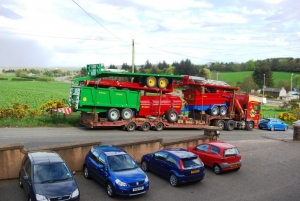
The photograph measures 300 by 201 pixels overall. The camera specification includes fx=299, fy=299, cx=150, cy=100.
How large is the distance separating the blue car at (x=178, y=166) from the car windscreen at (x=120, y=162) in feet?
5.21

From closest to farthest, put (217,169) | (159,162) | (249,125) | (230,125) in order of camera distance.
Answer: (159,162) → (217,169) → (230,125) → (249,125)

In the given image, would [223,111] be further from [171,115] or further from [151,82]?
[151,82]

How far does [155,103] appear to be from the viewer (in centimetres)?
2309

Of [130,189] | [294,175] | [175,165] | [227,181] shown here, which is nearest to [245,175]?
[227,181]

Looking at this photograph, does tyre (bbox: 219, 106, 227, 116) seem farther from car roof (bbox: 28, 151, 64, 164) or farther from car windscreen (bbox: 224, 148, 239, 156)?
car roof (bbox: 28, 151, 64, 164)

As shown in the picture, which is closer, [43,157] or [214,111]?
[43,157]

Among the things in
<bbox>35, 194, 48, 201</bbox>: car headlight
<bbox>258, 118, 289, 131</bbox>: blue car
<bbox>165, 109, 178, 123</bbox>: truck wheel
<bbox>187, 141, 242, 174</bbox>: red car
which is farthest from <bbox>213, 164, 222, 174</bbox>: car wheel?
<bbox>258, 118, 289, 131</bbox>: blue car

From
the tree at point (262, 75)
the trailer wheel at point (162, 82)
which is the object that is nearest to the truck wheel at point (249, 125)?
the trailer wheel at point (162, 82)

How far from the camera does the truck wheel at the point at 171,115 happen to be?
23.5m

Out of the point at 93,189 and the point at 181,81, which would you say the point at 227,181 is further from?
the point at 181,81

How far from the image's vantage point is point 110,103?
69.2 feet

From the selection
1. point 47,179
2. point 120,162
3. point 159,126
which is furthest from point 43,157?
point 159,126

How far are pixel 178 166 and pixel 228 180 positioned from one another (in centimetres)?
270

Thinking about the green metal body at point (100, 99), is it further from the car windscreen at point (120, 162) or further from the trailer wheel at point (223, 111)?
the car windscreen at point (120, 162)
